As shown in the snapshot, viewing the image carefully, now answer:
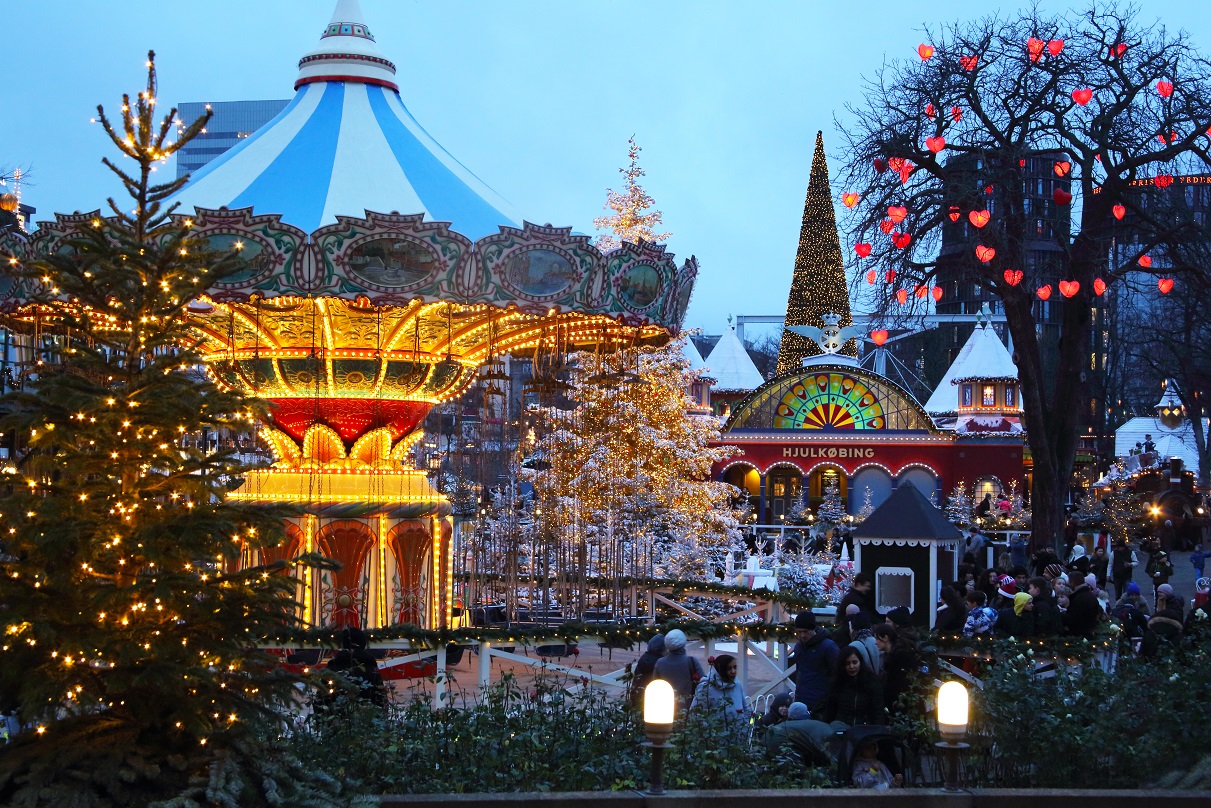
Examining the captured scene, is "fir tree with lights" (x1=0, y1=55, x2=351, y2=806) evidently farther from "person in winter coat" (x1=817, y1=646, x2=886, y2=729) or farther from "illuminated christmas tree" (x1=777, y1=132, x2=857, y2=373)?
"illuminated christmas tree" (x1=777, y1=132, x2=857, y2=373)

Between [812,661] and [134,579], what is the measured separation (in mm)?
4799

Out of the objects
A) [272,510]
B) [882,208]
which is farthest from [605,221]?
[272,510]

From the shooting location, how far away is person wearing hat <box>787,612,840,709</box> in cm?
940

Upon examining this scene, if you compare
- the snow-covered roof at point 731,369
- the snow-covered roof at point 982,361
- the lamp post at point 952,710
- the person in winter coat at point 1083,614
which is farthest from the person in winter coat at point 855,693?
the snow-covered roof at point 731,369

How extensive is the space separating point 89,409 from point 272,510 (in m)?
1.03

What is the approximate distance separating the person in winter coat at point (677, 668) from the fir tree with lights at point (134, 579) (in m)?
2.98

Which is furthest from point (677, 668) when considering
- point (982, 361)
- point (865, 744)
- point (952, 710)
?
point (982, 361)

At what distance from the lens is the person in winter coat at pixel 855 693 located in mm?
8750

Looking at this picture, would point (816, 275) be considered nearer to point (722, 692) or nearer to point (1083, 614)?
point (1083, 614)

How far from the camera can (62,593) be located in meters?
6.26

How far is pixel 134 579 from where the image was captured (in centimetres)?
636

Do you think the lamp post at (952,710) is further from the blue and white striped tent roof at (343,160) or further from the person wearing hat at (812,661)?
the blue and white striped tent roof at (343,160)

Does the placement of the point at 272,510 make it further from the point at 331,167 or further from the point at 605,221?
the point at 605,221

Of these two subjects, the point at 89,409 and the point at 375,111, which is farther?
the point at 375,111
